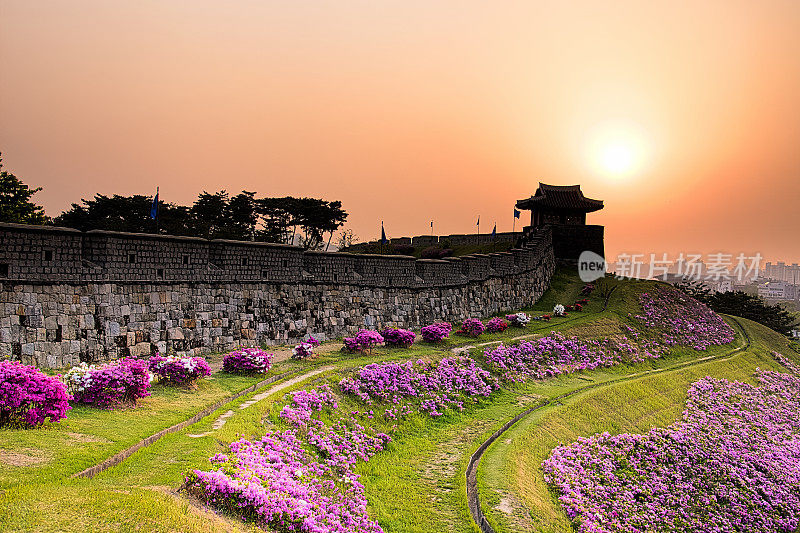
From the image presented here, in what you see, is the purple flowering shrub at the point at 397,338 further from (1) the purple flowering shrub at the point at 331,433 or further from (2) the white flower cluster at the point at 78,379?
(2) the white flower cluster at the point at 78,379

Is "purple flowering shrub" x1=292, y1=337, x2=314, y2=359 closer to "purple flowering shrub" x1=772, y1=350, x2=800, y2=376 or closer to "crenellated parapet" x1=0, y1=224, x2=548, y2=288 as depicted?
"crenellated parapet" x1=0, y1=224, x2=548, y2=288

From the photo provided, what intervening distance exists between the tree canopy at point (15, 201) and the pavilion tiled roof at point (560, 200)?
42.3 m

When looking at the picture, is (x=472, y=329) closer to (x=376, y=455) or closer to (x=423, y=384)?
→ (x=423, y=384)

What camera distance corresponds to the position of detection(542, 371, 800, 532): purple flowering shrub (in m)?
15.2

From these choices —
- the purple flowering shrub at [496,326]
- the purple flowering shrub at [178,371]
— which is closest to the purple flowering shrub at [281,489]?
the purple flowering shrub at [178,371]

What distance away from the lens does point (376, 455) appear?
14461mm

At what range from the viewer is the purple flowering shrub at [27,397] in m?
9.95

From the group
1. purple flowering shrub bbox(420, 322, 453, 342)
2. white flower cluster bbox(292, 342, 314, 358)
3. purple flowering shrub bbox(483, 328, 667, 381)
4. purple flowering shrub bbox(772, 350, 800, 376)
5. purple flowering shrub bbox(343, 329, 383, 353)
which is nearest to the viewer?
white flower cluster bbox(292, 342, 314, 358)

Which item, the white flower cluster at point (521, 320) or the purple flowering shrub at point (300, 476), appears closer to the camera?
the purple flowering shrub at point (300, 476)

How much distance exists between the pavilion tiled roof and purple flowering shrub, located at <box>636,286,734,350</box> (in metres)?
13.3

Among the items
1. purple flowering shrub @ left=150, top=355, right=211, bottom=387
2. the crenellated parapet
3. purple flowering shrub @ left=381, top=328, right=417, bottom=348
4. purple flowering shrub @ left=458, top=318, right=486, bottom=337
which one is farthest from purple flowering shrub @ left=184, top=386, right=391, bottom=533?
purple flowering shrub @ left=458, top=318, right=486, bottom=337

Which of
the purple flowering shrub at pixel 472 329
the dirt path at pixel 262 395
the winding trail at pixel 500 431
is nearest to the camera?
the winding trail at pixel 500 431

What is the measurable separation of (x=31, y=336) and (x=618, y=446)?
1869cm

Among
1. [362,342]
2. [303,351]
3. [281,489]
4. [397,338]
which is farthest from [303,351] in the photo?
[281,489]
